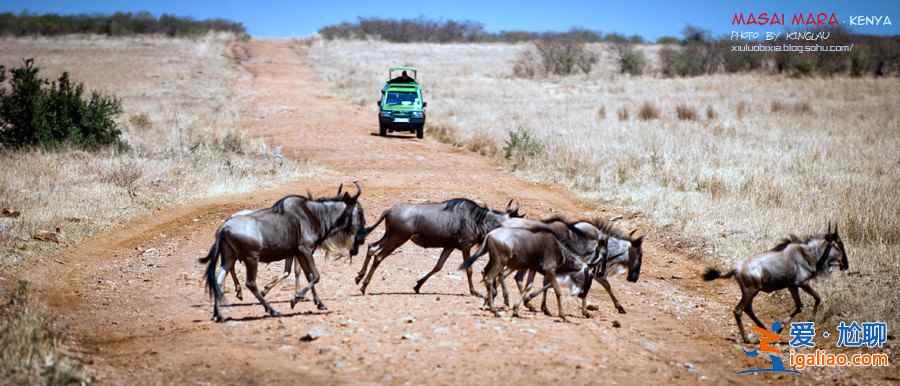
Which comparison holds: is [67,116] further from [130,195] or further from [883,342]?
[883,342]

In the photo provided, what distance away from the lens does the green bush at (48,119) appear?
62.7 ft

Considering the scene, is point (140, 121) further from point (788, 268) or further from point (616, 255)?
point (788, 268)

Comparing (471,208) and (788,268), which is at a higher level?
(471,208)

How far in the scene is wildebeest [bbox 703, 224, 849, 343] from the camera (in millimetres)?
8805

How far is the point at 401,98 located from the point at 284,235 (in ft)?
58.5

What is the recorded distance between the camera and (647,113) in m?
28.8

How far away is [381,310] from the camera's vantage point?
28.7ft

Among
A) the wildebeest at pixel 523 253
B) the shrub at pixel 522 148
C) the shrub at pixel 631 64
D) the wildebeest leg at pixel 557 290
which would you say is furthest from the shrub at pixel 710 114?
the shrub at pixel 631 64

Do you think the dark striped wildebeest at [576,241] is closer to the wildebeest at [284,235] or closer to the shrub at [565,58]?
the wildebeest at [284,235]

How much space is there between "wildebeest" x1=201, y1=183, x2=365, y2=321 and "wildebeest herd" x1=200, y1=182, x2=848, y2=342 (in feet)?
0.03

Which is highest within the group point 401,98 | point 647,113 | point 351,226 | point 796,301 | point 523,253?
point 401,98

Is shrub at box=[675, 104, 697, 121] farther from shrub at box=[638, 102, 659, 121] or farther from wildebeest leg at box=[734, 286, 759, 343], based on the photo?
wildebeest leg at box=[734, 286, 759, 343]

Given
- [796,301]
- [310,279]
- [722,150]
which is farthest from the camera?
[722,150]

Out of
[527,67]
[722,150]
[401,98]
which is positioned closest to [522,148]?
[722,150]
